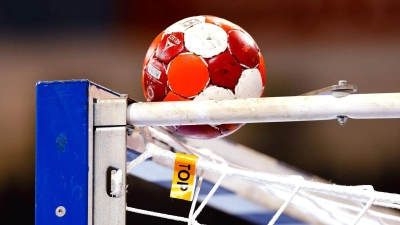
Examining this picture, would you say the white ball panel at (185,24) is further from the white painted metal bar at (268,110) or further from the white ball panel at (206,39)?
the white painted metal bar at (268,110)

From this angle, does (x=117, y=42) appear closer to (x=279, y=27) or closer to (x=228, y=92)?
(x=279, y=27)

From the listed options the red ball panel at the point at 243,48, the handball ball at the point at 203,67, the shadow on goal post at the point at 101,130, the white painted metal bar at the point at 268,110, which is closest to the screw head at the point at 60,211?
the shadow on goal post at the point at 101,130

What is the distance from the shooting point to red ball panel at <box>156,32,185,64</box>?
87 centimetres

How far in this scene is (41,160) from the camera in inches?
27.0

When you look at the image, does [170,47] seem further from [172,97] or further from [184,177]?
[184,177]

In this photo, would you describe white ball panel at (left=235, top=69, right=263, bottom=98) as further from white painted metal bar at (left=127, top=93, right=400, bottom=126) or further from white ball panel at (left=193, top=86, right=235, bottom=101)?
white painted metal bar at (left=127, top=93, right=400, bottom=126)

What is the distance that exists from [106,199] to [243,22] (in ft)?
7.95

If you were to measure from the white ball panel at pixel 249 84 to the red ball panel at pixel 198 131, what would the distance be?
7cm

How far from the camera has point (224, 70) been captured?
0.86 m

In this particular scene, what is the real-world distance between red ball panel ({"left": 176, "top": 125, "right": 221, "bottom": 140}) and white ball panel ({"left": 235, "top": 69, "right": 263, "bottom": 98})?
0.24 ft

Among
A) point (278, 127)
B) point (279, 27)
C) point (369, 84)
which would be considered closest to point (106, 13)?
point (279, 27)

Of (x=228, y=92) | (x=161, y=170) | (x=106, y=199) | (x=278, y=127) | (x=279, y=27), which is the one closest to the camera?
(x=106, y=199)

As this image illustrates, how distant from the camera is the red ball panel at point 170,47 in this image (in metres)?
0.87

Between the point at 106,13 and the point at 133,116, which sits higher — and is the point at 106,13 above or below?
above
